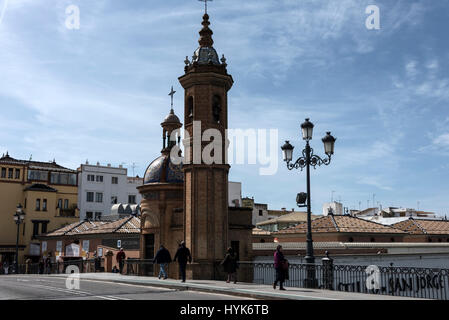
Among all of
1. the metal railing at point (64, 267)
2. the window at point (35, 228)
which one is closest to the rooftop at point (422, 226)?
the metal railing at point (64, 267)

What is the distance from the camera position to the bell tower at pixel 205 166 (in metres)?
22.6

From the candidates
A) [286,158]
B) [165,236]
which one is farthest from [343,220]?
[286,158]

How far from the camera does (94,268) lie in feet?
108

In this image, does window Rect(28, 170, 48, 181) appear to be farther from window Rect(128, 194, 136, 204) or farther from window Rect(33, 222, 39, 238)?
window Rect(128, 194, 136, 204)

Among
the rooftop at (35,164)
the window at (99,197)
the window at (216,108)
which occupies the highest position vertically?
the rooftop at (35,164)

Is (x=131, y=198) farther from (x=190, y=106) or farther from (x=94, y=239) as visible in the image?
(x=190, y=106)

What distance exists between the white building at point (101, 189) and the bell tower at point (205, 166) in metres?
49.9

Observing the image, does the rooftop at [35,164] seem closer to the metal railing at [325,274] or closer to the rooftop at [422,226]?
the metal railing at [325,274]

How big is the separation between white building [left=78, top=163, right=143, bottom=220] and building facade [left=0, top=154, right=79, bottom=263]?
9.93 feet

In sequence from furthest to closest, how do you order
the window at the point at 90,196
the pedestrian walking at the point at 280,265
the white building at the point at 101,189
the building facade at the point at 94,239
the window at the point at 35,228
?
1. the window at the point at 90,196
2. the white building at the point at 101,189
3. the window at the point at 35,228
4. the building facade at the point at 94,239
5. the pedestrian walking at the point at 280,265

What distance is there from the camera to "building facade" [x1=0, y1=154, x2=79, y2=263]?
196 feet

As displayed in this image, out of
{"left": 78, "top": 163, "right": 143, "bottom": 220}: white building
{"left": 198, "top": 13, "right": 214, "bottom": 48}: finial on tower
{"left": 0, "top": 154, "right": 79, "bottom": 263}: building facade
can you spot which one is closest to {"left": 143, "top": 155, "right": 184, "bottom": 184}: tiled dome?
{"left": 198, "top": 13, "right": 214, "bottom": 48}: finial on tower

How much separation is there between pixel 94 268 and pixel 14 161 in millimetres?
38774

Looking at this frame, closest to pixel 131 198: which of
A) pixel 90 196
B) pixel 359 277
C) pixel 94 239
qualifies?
pixel 90 196
